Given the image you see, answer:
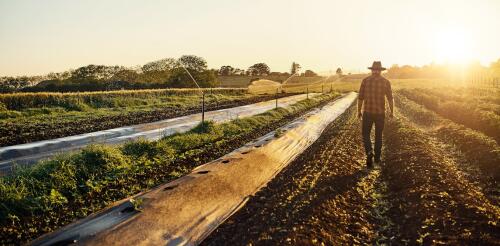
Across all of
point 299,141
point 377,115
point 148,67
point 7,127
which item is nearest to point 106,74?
point 148,67

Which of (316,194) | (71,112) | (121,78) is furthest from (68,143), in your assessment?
(121,78)

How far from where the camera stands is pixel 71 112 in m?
24.9

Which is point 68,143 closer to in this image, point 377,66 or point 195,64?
point 377,66

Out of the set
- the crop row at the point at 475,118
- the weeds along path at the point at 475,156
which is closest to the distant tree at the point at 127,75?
the crop row at the point at 475,118

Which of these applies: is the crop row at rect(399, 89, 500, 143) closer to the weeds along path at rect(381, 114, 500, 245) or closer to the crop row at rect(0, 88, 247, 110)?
the weeds along path at rect(381, 114, 500, 245)

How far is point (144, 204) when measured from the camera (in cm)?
650

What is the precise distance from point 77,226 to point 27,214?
128cm

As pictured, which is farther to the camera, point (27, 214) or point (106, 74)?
point (106, 74)

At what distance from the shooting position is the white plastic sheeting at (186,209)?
17.9 feet

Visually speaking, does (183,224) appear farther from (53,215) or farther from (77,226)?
(53,215)

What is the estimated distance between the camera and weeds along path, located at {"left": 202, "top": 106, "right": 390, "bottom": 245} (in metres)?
5.83

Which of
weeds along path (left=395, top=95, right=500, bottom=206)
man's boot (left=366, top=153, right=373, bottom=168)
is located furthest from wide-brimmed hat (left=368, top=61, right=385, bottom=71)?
weeds along path (left=395, top=95, right=500, bottom=206)

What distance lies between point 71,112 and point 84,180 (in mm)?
18314

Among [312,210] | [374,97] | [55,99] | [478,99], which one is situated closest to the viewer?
[312,210]
